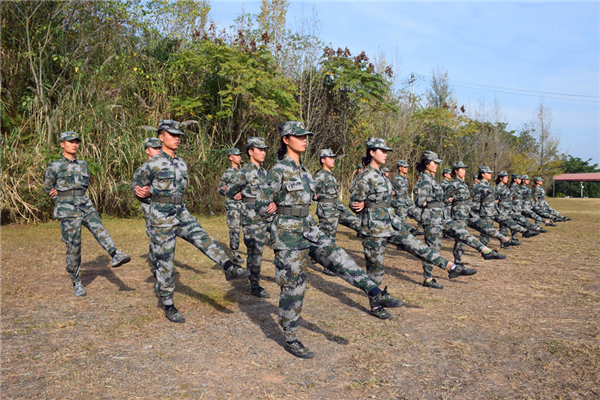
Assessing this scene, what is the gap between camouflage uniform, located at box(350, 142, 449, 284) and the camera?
5402 mm

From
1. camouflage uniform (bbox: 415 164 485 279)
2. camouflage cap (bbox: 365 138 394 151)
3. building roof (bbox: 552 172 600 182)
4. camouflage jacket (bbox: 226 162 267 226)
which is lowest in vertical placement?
camouflage uniform (bbox: 415 164 485 279)

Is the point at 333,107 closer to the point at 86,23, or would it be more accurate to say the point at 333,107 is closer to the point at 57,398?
the point at 86,23

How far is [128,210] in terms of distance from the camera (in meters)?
13.7

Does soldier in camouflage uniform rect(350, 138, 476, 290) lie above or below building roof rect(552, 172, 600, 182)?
below

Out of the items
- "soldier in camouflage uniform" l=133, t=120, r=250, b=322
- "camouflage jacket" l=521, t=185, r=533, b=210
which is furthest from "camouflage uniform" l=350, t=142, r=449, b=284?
"camouflage jacket" l=521, t=185, r=533, b=210

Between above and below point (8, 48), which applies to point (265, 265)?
below

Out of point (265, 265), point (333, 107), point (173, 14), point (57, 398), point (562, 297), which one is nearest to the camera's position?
point (57, 398)

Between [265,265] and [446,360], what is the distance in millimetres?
4635

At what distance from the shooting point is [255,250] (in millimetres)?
6090

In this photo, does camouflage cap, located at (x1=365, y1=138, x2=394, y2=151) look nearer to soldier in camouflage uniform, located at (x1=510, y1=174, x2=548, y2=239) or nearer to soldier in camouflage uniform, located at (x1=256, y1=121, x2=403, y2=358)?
soldier in camouflage uniform, located at (x1=256, y1=121, x2=403, y2=358)

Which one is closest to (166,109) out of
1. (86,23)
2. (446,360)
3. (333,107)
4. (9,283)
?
(86,23)

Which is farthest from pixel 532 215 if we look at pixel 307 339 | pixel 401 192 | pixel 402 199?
pixel 307 339

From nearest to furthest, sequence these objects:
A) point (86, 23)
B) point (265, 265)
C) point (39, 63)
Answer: point (265, 265), point (39, 63), point (86, 23)

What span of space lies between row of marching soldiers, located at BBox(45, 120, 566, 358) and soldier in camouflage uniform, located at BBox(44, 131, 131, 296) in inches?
0.5
